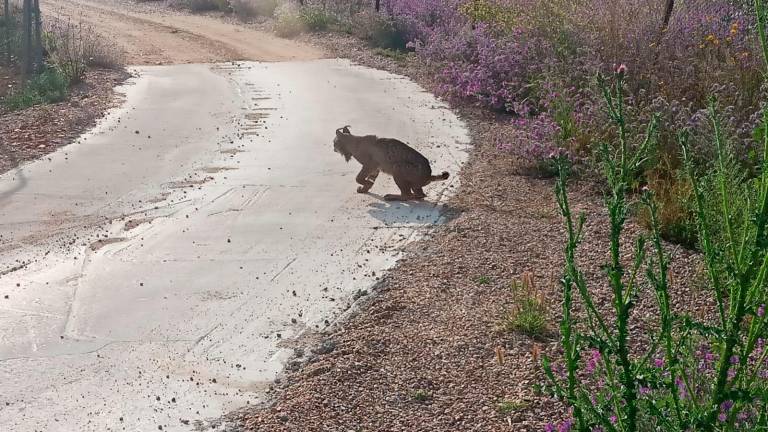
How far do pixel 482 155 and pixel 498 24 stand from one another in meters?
4.85

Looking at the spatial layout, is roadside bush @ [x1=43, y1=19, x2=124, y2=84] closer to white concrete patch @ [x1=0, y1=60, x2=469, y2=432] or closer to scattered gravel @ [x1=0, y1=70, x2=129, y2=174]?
scattered gravel @ [x1=0, y1=70, x2=129, y2=174]

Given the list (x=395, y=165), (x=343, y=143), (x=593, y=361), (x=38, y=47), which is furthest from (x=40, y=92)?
(x=593, y=361)

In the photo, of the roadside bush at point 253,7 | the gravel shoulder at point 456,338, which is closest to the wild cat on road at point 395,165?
the gravel shoulder at point 456,338

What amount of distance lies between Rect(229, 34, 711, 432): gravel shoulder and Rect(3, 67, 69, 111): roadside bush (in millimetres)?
7561

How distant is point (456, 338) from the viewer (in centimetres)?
595

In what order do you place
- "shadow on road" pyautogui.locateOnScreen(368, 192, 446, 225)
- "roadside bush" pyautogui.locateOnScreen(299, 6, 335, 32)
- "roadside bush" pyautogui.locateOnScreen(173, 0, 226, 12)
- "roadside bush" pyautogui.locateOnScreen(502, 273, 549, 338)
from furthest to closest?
"roadside bush" pyautogui.locateOnScreen(173, 0, 226, 12), "roadside bush" pyautogui.locateOnScreen(299, 6, 335, 32), "shadow on road" pyautogui.locateOnScreen(368, 192, 446, 225), "roadside bush" pyautogui.locateOnScreen(502, 273, 549, 338)

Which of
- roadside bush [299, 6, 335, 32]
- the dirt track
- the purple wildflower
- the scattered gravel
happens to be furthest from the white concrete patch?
roadside bush [299, 6, 335, 32]

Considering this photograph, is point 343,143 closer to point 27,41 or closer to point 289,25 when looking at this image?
point 27,41

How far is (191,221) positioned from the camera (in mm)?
8703

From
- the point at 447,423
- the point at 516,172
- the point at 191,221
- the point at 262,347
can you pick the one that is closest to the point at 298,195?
the point at 191,221

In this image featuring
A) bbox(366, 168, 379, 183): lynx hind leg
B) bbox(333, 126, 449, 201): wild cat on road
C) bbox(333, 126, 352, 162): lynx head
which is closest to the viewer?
bbox(333, 126, 449, 201): wild cat on road

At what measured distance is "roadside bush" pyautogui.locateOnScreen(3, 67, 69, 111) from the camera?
13.8 m

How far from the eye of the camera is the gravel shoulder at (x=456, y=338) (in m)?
5.07

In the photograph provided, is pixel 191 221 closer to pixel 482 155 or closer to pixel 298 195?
pixel 298 195
